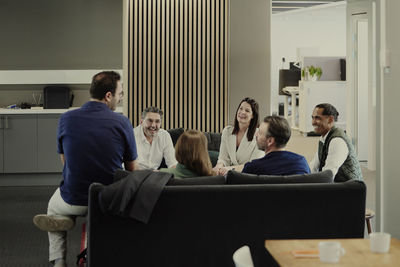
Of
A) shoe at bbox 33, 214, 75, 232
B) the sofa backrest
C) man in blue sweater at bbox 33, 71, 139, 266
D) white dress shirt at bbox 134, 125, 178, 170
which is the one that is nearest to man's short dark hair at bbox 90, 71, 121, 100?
man in blue sweater at bbox 33, 71, 139, 266

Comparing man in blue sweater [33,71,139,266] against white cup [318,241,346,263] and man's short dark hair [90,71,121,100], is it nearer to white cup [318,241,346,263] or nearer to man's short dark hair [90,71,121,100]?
man's short dark hair [90,71,121,100]

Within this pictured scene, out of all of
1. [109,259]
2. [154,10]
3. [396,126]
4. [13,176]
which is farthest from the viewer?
[13,176]

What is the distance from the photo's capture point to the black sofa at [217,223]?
3658 millimetres

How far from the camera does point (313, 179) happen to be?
3867 millimetres

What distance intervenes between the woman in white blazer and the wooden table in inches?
112

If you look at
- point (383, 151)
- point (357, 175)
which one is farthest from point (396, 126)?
point (357, 175)

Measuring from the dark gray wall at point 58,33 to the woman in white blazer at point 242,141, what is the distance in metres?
4.41

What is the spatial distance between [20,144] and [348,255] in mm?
7218

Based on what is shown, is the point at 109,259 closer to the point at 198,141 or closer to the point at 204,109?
the point at 198,141

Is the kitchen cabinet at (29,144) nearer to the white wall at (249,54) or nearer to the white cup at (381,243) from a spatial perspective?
the white wall at (249,54)

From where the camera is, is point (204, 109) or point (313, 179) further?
point (204, 109)

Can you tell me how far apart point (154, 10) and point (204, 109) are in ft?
4.43

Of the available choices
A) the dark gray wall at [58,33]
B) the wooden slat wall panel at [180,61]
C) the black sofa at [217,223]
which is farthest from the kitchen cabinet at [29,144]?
the black sofa at [217,223]

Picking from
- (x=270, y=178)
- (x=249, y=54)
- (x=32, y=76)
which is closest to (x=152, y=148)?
(x=270, y=178)
